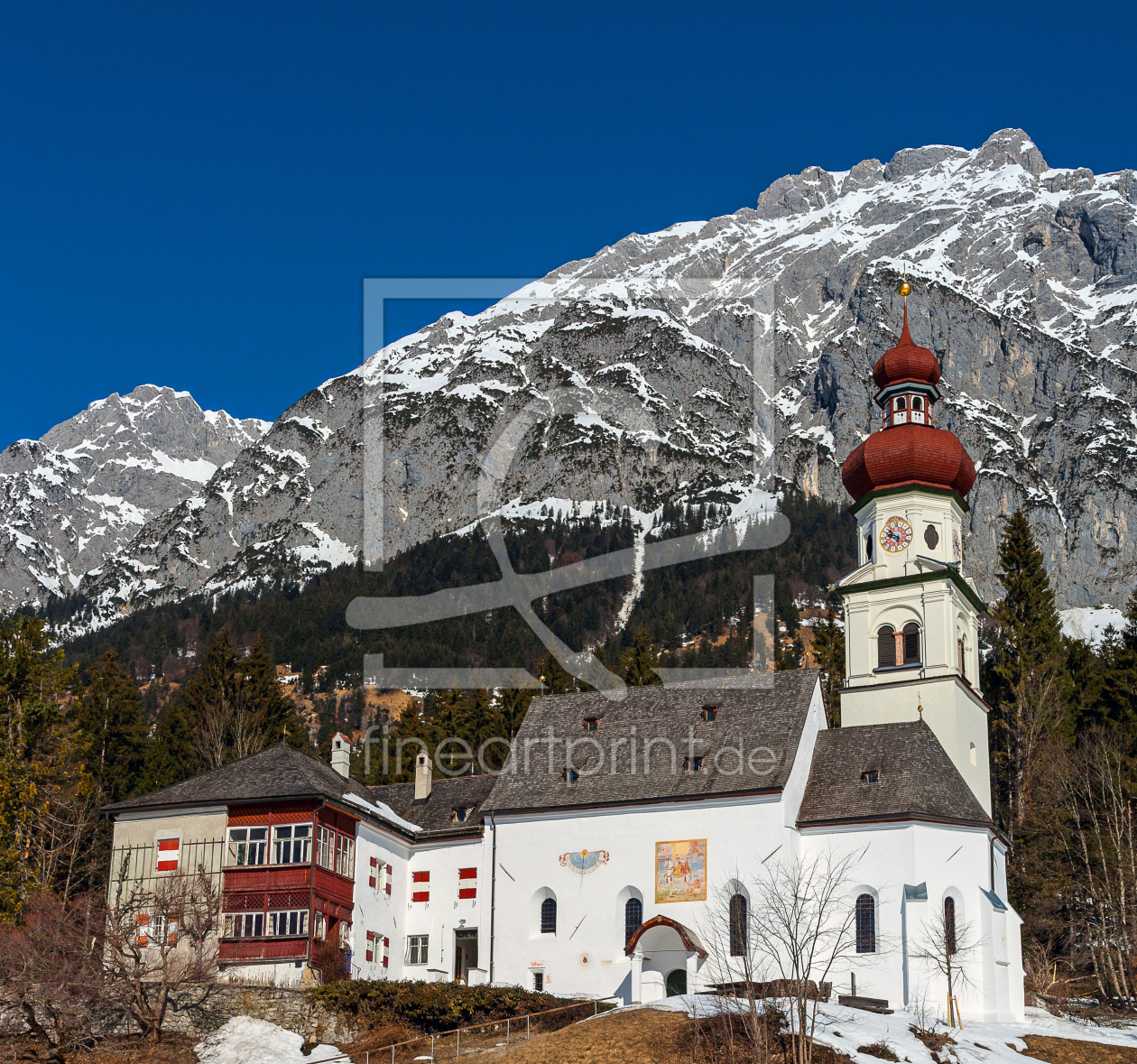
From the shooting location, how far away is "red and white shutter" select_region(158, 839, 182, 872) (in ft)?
156

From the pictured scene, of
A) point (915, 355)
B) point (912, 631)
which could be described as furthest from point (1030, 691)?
point (915, 355)

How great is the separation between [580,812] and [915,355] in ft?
86.6

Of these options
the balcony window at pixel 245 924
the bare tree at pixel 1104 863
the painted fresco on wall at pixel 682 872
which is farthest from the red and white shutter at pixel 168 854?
the bare tree at pixel 1104 863

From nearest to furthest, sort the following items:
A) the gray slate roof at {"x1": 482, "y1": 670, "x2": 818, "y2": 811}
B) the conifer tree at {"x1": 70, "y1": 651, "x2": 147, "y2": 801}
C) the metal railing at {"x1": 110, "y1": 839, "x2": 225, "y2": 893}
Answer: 1. the metal railing at {"x1": 110, "y1": 839, "x2": 225, "y2": 893}
2. the gray slate roof at {"x1": 482, "y1": 670, "x2": 818, "y2": 811}
3. the conifer tree at {"x1": 70, "y1": 651, "x2": 147, "y2": 801}

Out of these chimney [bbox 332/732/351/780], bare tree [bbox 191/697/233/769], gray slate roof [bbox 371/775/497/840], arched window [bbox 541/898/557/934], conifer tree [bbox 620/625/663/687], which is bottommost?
arched window [bbox 541/898/557/934]

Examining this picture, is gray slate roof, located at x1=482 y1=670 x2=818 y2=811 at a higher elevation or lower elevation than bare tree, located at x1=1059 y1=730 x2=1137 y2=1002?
higher

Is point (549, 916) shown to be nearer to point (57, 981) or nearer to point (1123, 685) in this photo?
point (57, 981)

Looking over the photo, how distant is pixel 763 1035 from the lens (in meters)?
33.5

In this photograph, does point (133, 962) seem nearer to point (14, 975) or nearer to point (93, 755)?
point (14, 975)

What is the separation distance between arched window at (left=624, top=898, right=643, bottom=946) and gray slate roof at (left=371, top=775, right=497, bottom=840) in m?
6.83

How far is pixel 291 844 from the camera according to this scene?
47.0 m

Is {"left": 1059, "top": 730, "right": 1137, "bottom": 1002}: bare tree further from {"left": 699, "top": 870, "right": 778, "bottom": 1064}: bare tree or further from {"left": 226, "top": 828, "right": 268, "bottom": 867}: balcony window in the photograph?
{"left": 226, "top": 828, "right": 268, "bottom": 867}: balcony window

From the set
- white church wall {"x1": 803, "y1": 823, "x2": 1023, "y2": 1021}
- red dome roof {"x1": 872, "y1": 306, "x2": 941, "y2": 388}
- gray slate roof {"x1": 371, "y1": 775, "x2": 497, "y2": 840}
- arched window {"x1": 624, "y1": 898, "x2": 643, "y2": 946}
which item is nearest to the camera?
white church wall {"x1": 803, "y1": 823, "x2": 1023, "y2": 1021}

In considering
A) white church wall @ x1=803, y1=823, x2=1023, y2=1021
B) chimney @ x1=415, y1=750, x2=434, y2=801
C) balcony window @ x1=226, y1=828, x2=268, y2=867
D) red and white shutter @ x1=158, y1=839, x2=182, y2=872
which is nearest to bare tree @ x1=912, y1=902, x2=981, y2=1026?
white church wall @ x1=803, y1=823, x2=1023, y2=1021
